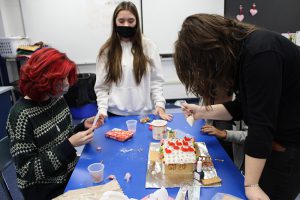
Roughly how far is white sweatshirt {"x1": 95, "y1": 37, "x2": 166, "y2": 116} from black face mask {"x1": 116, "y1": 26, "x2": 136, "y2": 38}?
7cm

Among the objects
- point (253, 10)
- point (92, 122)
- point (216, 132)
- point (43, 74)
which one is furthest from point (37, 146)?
point (253, 10)

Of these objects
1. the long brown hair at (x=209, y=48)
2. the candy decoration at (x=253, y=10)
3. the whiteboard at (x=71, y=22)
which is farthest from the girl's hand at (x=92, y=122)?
the candy decoration at (x=253, y=10)

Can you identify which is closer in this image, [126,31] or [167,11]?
[126,31]

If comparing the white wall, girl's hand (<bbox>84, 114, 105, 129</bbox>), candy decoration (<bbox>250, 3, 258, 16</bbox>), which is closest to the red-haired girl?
girl's hand (<bbox>84, 114, 105, 129</bbox>)

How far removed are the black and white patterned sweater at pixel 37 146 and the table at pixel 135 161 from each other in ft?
0.42

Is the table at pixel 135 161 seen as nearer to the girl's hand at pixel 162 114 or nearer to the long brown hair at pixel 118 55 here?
the girl's hand at pixel 162 114

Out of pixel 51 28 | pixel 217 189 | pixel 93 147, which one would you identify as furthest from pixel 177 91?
pixel 217 189

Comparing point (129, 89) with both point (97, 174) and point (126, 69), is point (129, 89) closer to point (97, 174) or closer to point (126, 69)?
point (126, 69)

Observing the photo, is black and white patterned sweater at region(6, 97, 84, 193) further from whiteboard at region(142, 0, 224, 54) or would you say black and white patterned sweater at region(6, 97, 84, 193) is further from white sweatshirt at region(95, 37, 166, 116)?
whiteboard at region(142, 0, 224, 54)

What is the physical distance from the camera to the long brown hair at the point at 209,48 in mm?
960

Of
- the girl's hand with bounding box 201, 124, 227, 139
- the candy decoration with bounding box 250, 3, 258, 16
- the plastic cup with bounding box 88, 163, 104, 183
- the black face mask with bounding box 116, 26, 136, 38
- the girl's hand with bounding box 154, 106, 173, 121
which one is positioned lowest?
the girl's hand with bounding box 154, 106, 173, 121

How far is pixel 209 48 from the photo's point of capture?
957 mm

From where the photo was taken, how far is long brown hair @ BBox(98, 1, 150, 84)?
197 cm

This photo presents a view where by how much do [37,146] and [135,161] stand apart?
0.52 metres
